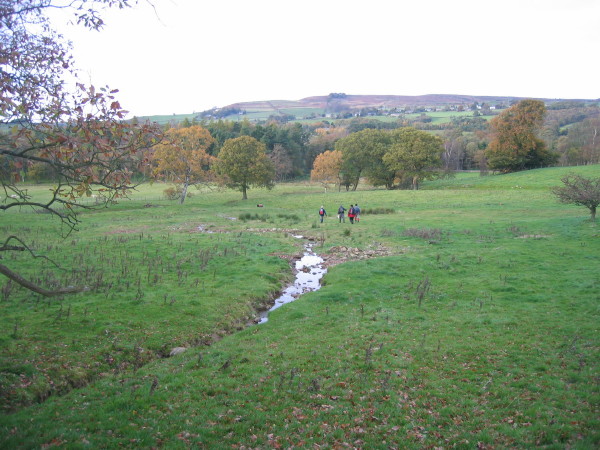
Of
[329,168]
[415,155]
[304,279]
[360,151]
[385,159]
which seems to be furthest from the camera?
[329,168]

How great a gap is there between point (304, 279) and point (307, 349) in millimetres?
9406

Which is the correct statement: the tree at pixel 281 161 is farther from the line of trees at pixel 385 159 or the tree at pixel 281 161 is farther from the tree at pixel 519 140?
the tree at pixel 519 140

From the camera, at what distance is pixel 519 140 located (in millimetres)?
73000

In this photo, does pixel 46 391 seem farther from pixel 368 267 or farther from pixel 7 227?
pixel 7 227

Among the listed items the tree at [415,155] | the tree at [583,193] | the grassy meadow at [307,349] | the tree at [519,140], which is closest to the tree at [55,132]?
the grassy meadow at [307,349]

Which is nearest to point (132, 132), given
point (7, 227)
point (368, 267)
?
point (368, 267)

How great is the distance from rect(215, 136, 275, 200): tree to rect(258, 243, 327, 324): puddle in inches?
1486

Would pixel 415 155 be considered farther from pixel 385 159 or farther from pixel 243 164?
pixel 243 164

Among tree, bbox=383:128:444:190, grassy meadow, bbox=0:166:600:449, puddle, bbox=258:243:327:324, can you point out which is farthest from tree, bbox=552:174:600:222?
tree, bbox=383:128:444:190

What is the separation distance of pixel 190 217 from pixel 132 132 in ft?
122

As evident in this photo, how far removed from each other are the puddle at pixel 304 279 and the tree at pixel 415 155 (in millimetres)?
51175

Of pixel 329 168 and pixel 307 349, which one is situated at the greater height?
pixel 329 168

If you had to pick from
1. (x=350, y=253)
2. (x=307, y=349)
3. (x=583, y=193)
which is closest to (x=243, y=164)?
(x=350, y=253)

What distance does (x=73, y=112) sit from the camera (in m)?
6.97
